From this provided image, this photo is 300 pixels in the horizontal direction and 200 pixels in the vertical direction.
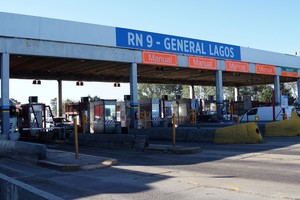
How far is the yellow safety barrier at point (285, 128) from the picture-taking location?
21344 mm

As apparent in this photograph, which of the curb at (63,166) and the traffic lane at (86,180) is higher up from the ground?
the curb at (63,166)

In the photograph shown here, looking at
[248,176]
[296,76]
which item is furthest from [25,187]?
[296,76]

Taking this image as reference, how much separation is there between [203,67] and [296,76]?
16851 mm

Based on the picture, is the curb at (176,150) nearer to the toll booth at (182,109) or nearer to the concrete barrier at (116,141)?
the concrete barrier at (116,141)

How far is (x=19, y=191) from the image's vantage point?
612 cm

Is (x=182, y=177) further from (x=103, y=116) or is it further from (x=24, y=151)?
(x=103, y=116)

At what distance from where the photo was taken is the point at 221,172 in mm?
9984

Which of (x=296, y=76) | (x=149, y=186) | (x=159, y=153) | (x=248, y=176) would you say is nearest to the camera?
(x=149, y=186)

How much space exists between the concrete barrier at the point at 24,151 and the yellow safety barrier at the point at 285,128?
13772mm

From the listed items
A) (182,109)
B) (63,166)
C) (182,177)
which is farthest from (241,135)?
(182,109)

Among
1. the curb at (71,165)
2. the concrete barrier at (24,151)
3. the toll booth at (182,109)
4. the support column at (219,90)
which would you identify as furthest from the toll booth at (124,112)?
the curb at (71,165)

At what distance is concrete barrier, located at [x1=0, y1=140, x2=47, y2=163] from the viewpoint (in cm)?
1318

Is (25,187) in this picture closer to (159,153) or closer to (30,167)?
(30,167)

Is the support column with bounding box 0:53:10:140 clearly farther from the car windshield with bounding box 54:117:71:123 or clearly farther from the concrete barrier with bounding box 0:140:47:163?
the car windshield with bounding box 54:117:71:123
